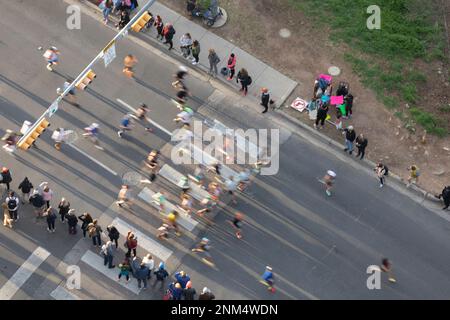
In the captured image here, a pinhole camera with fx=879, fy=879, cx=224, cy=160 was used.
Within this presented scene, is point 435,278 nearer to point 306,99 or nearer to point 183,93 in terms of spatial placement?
point 306,99

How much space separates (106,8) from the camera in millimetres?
38906

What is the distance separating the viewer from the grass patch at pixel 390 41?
125 ft

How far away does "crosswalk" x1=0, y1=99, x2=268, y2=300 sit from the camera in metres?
32.0

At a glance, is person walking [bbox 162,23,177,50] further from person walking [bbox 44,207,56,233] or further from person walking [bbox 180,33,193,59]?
person walking [bbox 44,207,56,233]

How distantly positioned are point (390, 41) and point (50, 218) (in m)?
17.2

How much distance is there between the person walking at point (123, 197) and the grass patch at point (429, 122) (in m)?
12.7

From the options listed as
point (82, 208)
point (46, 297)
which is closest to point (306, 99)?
point (82, 208)

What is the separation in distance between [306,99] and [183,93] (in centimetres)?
536

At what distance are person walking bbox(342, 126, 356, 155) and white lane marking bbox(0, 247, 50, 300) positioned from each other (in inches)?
500

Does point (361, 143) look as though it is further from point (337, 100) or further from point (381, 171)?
point (337, 100)

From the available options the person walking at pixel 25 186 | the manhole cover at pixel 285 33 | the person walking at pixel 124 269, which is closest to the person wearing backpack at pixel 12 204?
the person walking at pixel 25 186

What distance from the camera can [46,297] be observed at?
104 ft

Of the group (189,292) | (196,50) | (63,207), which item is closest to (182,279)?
(189,292)

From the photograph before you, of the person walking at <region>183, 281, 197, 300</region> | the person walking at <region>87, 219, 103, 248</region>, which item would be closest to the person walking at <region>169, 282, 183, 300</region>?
the person walking at <region>183, 281, 197, 300</region>
